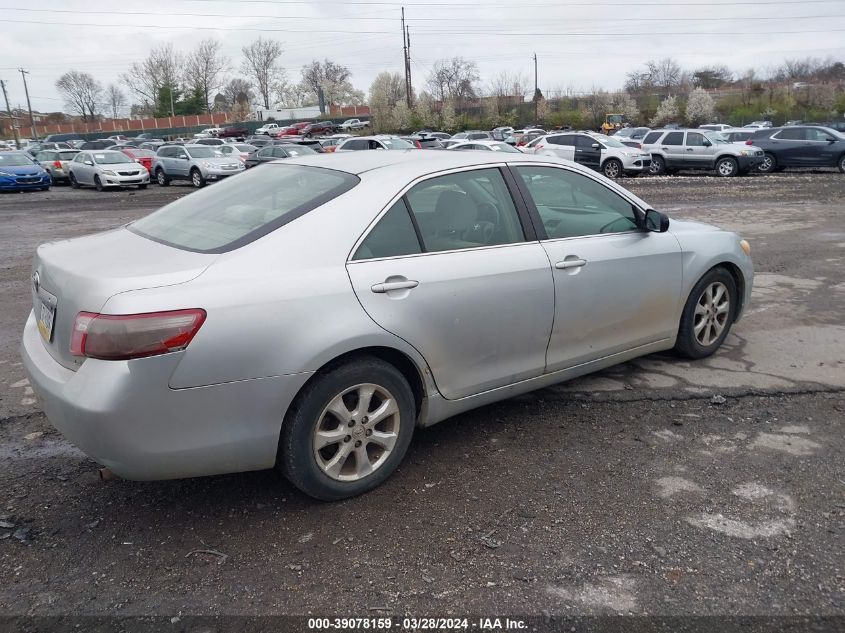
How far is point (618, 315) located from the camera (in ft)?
14.3

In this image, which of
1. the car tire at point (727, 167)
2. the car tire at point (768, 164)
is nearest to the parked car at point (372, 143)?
the car tire at point (727, 167)

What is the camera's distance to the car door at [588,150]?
24438mm

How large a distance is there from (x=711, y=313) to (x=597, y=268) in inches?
56.9

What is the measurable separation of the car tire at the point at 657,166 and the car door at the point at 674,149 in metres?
0.17

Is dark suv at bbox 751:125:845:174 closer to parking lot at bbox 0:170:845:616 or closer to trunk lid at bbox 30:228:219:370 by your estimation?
parking lot at bbox 0:170:845:616

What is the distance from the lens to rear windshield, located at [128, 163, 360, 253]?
3.33m

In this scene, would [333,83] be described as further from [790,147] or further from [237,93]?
[790,147]

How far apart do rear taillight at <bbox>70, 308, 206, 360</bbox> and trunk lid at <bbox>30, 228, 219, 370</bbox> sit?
2.7 inches

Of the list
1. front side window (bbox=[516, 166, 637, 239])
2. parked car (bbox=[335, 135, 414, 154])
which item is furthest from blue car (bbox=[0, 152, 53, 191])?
front side window (bbox=[516, 166, 637, 239])

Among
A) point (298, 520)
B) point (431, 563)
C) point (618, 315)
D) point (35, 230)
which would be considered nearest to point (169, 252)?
point (298, 520)

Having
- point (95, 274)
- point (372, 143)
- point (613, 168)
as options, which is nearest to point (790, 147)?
point (613, 168)

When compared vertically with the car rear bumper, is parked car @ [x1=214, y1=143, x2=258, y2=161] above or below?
above

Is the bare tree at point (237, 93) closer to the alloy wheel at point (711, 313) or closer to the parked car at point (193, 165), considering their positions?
the parked car at point (193, 165)

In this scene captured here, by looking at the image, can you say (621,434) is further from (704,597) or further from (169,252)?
(169,252)
